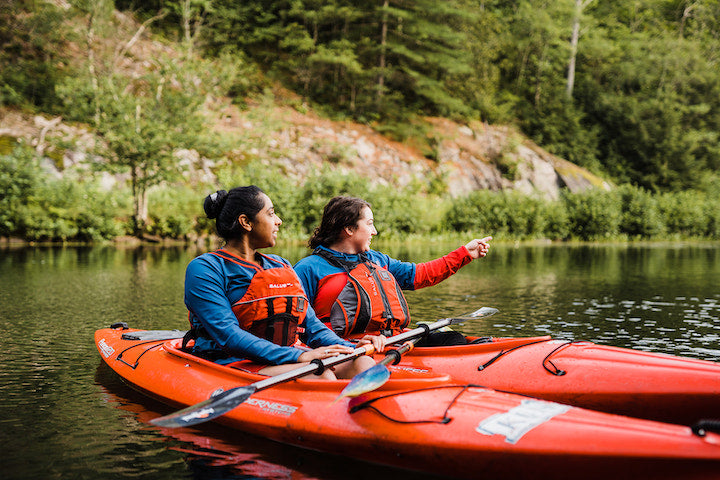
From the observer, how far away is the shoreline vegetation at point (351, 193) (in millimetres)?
16469

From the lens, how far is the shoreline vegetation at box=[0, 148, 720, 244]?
1647 centimetres

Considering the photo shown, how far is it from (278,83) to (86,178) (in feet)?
40.8

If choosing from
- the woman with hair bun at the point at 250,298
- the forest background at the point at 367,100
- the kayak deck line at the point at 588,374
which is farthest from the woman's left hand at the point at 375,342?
the forest background at the point at 367,100

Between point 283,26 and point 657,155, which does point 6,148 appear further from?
point 657,155

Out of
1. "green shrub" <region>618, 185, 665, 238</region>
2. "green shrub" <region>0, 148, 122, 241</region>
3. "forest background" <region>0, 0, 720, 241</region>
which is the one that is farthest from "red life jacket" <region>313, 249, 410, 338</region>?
"green shrub" <region>618, 185, 665, 238</region>

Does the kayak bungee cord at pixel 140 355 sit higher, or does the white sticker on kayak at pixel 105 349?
the kayak bungee cord at pixel 140 355

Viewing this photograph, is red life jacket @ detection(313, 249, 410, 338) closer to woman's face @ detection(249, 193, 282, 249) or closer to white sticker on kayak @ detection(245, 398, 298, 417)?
woman's face @ detection(249, 193, 282, 249)

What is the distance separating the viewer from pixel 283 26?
2967cm

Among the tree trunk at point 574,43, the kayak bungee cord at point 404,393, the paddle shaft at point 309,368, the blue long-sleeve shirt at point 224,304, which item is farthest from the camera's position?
the tree trunk at point 574,43

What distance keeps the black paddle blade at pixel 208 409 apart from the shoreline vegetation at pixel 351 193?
15.2 meters

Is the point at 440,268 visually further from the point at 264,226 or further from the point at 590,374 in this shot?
the point at 264,226

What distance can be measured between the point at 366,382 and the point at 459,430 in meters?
0.47

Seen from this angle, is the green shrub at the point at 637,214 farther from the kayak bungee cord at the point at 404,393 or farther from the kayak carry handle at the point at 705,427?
the kayak carry handle at the point at 705,427

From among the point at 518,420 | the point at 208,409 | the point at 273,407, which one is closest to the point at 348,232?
the point at 273,407
